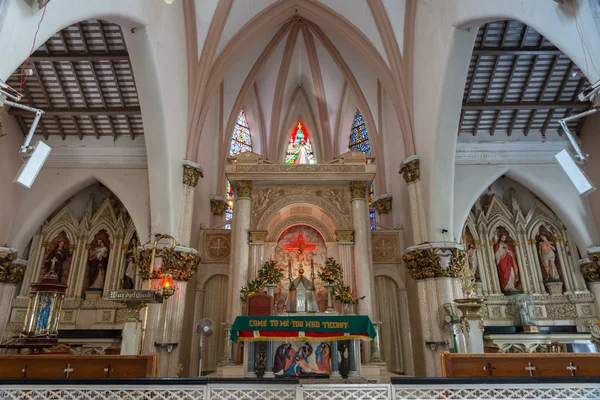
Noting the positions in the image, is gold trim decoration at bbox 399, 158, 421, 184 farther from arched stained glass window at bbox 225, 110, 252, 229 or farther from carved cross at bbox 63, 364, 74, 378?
carved cross at bbox 63, 364, 74, 378

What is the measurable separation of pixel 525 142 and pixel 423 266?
7786 millimetres

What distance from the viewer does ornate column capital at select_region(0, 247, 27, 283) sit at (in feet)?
46.6

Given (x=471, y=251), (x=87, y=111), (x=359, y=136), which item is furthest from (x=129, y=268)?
(x=471, y=251)

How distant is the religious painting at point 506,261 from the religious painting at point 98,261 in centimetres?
1561

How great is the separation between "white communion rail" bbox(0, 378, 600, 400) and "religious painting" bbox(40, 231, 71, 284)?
11.3m

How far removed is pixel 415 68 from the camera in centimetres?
1334

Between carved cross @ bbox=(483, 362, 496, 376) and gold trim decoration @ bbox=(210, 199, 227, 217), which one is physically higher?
gold trim decoration @ bbox=(210, 199, 227, 217)

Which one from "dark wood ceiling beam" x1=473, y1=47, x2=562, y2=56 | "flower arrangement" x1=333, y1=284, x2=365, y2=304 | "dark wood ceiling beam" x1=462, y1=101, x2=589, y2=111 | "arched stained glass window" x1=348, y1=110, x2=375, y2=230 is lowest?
"flower arrangement" x1=333, y1=284, x2=365, y2=304

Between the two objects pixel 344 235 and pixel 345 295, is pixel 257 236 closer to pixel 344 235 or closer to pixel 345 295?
pixel 344 235

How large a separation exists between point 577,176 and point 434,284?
22.5 ft

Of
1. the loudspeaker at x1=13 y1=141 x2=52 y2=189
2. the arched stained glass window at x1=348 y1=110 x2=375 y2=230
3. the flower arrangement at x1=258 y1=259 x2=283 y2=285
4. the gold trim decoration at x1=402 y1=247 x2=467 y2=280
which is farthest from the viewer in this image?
the arched stained glass window at x1=348 y1=110 x2=375 y2=230

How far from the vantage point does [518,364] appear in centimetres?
698

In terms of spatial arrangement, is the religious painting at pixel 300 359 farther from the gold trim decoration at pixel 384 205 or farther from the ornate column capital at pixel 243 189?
the gold trim decoration at pixel 384 205

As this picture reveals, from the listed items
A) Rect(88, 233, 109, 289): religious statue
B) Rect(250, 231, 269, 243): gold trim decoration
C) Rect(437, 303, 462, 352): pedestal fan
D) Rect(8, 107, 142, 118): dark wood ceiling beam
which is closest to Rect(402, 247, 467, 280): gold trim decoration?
Rect(437, 303, 462, 352): pedestal fan
